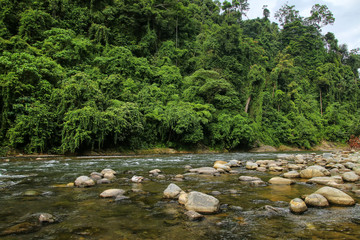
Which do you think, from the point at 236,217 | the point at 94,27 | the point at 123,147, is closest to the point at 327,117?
the point at 123,147

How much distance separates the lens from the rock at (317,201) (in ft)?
12.9

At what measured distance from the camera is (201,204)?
3785 millimetres

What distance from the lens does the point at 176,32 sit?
1468 inches

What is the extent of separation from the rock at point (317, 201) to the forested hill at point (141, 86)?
14538 mm

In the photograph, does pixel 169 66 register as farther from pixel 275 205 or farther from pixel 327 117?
pixel 327 117

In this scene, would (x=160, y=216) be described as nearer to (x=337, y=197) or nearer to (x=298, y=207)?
(x=298, y=207)

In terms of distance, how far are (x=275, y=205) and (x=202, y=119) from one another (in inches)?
766

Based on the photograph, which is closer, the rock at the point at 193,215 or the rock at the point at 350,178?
the rock at the point at 193,215

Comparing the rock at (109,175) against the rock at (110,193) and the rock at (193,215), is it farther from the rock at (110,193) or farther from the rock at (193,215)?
the rock at (193,215)

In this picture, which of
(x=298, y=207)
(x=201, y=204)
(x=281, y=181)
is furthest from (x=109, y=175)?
(x=298, y=207)

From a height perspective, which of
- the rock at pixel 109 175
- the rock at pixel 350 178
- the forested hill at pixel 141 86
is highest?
the forested hill at pixel 141 86

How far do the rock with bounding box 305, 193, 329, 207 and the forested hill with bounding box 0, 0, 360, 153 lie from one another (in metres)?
14.5

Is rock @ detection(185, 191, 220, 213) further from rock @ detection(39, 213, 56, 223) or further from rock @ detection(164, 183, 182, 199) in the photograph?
rock @ detection(39, 213, 56, 223)

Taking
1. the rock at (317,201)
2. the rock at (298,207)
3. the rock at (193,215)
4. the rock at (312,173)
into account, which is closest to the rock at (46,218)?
the rock at (193,215)
